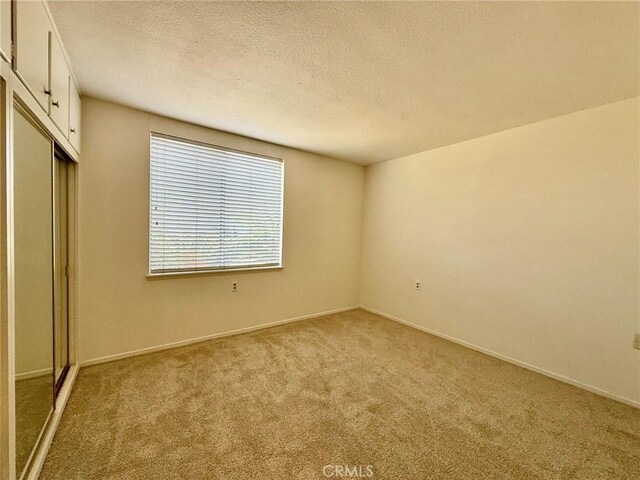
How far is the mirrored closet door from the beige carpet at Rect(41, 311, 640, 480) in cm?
25

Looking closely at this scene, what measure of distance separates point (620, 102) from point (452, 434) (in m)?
2.87

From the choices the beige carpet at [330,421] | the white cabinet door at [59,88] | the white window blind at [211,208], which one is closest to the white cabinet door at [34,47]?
the white cabinet door at [59,88]

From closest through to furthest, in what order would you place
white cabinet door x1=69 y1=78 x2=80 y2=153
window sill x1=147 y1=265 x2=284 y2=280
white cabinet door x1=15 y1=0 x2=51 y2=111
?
1. white cabinet door x1=15 y1=0 x2=51 y2=111
2. white cabinet door x1=69 y1=78 x2=80 y2=153
3. window sill x1=147 y1=265 x2=284 y2=280

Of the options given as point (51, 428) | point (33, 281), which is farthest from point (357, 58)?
point (51, 428)

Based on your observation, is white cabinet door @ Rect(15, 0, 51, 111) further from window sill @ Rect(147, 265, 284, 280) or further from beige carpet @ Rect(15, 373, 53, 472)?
window sill @ Rect(147, 265, 284, 280)

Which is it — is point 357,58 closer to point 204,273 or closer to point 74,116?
point 74,116

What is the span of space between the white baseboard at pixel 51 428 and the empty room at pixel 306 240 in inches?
0.6

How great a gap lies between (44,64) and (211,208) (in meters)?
1.73

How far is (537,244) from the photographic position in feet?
8.41

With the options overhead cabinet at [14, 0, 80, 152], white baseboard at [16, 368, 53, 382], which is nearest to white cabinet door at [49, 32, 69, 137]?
overhead cabinet at [14, 0, 80, 152]

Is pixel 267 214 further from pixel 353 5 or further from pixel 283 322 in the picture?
pixel 353 5

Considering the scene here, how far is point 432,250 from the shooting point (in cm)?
345

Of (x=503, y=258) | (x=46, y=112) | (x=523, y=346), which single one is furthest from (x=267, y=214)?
(x=523, y=346)

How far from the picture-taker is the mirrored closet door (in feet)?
3.89
